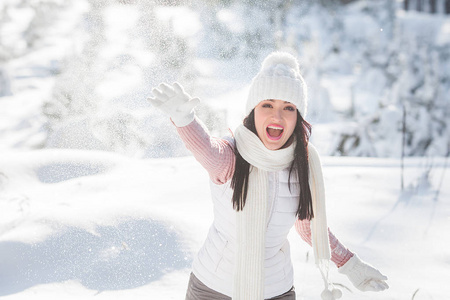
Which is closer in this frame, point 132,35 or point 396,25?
point 132,35

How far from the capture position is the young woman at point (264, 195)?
131cm

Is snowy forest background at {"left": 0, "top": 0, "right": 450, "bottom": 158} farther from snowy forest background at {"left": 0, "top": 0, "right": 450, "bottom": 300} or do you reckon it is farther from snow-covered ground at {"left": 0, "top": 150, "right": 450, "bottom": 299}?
snow-covered ground at {"left": 0, "top": 150, "right": 450, "bottom": 299}

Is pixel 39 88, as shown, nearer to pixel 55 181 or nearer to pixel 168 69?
pixel 168 69

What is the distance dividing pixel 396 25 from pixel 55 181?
11572 millimetres

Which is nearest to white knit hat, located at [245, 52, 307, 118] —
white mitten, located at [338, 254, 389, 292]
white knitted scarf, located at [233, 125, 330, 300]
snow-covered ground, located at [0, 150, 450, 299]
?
white knitted scarf, located at [233, 125, 330, 300]

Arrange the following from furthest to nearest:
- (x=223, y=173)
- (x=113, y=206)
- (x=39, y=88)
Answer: (x=39, y=88)
(x=113, y=206)
(x=223, y=173)

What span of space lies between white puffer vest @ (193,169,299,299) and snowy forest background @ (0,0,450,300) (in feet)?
2.32

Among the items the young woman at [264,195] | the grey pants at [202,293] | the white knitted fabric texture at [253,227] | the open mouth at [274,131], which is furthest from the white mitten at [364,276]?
the open mouth at [274,131]

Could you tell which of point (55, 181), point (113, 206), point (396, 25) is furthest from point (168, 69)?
point (396, 25)

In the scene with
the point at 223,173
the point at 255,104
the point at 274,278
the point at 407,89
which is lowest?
the point at 407,89

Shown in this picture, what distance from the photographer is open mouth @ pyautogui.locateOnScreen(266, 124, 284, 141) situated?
4.32 feet

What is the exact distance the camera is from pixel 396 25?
1277cm

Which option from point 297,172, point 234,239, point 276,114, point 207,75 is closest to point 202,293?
point 234,239

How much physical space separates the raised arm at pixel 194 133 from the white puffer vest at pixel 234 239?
0.08m
